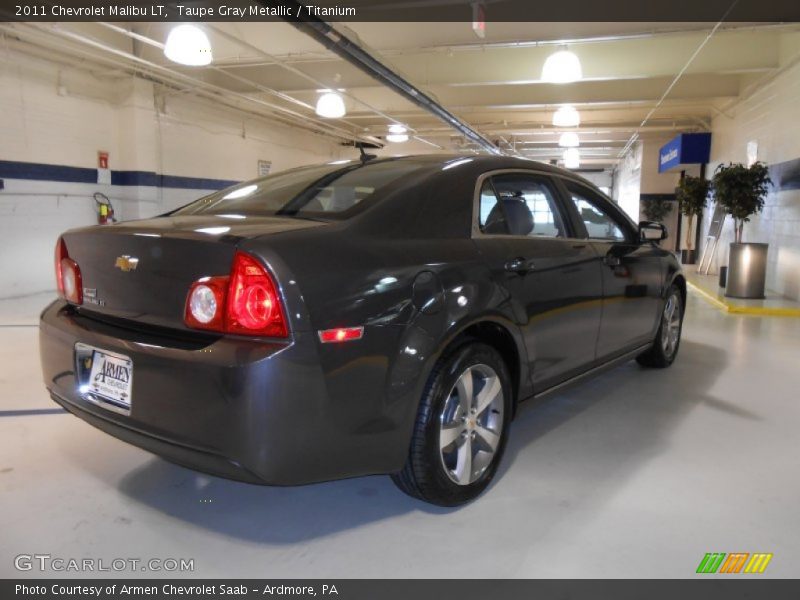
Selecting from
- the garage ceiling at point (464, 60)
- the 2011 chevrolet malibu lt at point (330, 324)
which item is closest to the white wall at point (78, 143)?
the garage ceiling at point (464, 60)

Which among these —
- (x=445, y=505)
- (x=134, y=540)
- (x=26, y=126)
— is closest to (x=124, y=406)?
(x=134, y=540)

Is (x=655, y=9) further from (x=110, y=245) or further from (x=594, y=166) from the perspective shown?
(x=594, y=166)

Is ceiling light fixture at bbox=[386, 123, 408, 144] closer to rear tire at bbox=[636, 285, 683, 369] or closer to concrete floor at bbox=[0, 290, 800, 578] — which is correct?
rear tire at bbox=[636, 285, 683, 369]

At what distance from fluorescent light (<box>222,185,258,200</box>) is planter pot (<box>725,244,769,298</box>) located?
22.1ft

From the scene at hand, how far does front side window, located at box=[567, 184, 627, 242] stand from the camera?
292 cm

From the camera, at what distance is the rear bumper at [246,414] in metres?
1.52

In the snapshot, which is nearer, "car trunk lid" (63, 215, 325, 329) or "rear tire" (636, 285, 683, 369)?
"car trunk lid" (63, 215, 325, 329)

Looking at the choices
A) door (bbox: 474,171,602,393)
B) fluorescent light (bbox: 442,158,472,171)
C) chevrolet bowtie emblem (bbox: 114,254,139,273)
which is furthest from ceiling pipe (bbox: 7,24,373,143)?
door (bbox: 474,171,602,393)

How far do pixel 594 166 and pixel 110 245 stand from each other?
2786cm

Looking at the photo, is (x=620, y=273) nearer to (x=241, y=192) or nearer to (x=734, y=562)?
(x=734, y=562)

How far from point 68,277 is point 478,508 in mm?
1676

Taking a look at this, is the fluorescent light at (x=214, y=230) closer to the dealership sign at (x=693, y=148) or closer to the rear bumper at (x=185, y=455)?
the rear bumper at (x=185, y=455)

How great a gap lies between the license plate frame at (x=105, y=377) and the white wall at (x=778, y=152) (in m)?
8.03

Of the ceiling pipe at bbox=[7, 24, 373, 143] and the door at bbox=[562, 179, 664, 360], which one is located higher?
the ceiling pipe at bbox=[7, 24, 373, 143]
